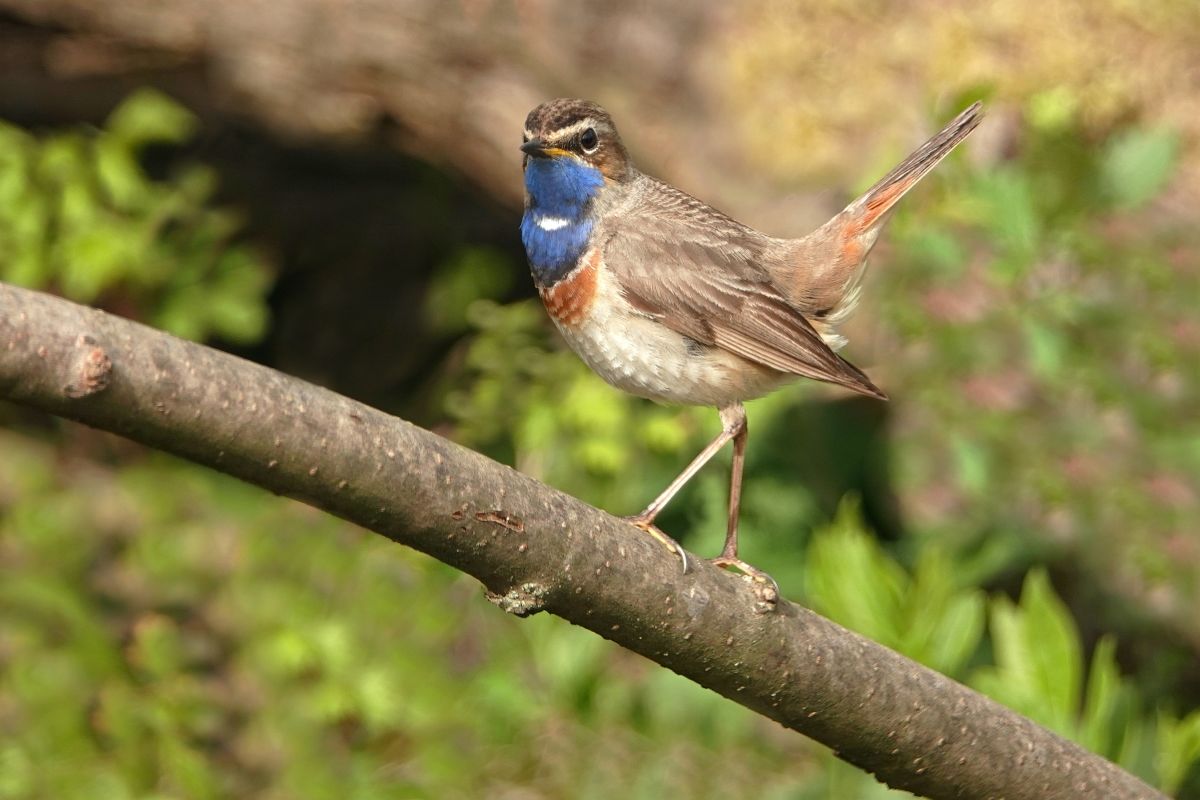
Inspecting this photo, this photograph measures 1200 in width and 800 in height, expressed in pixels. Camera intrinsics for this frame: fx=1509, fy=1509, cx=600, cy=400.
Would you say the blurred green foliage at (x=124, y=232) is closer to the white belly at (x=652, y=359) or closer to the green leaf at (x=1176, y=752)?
the white belly at (x=652, y=359)

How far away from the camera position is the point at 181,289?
7418mm

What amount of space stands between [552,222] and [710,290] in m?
0.51

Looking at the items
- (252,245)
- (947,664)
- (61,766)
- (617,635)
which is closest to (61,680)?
(61,766)

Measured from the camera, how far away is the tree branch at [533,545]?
249 centimetres

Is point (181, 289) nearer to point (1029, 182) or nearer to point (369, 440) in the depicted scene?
point (1029, 182)

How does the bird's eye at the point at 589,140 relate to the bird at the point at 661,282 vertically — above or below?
above

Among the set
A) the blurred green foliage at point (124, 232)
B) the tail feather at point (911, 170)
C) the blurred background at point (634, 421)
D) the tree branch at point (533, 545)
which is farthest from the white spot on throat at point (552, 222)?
the blurred green foliage at point (124, 232)

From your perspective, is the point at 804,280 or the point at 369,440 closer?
the point at 369,440

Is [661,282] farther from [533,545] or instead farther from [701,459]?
[533,545]

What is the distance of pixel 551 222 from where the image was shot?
4.37 meters

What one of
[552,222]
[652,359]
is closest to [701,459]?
[652,359]

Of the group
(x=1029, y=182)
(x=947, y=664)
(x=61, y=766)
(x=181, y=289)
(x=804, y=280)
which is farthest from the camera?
(x=181, y=289)

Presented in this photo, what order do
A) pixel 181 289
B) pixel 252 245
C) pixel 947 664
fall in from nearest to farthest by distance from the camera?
pixel 947 664 < pixel 181 289 < pixel 252 245

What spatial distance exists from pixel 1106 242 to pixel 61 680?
495 cm
